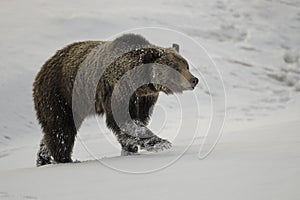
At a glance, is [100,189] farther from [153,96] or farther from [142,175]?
[153,96]

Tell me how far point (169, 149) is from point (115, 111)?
0.71 metres

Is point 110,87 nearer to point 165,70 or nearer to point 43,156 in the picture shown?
point 165,70

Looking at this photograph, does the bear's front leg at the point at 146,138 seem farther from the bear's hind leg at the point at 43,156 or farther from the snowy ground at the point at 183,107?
the bear's hind leg at the point at 43,156

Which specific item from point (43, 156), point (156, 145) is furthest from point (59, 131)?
point (156, 145)

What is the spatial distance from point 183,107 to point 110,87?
538 centimetres

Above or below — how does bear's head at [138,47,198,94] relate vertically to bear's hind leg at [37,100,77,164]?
Result: above

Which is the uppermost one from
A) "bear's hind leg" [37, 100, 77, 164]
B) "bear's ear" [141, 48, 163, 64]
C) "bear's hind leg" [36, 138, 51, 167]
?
"bear's ear" [141, 48, 163, 64]

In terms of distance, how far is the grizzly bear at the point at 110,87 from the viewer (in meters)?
6.18

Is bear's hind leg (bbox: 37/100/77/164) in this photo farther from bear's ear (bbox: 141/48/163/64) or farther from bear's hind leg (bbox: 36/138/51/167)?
bear's ear (bbox: 141/48/163/64)

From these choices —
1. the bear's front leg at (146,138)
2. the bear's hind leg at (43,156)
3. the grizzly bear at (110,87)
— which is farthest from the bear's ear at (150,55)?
the bear's hind leg at (43,156)

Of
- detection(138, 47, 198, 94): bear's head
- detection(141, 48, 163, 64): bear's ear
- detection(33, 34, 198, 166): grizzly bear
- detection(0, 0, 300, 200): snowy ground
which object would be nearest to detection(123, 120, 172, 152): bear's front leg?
detection(33, 34, 198, 166): grizzly bear

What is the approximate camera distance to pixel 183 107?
11.5m

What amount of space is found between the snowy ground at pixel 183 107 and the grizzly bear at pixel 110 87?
0.45m

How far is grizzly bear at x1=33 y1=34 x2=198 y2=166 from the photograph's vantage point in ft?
20.3
